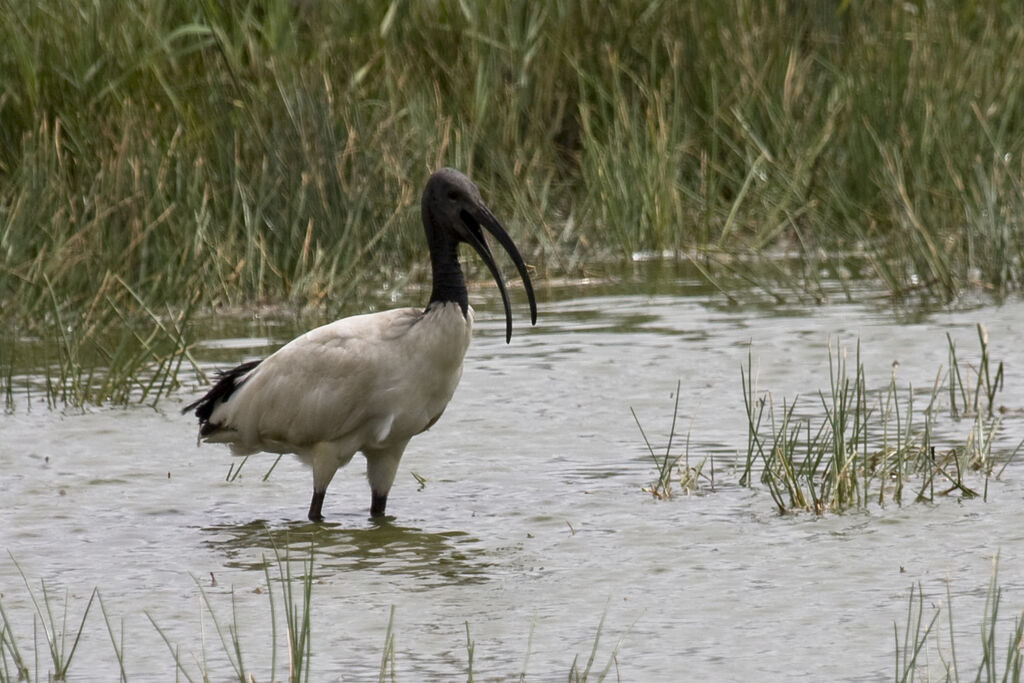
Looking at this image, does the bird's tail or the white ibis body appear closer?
the white ibis body

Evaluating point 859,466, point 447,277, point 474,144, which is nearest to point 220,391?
point 447,277

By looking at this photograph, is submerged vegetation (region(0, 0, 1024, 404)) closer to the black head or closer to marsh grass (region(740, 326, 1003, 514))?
the black head

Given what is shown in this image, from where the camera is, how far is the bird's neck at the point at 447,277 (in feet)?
19.6

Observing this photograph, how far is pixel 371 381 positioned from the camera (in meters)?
5.85

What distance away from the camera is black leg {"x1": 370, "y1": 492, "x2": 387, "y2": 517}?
6.02 meters

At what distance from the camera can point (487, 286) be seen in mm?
10578

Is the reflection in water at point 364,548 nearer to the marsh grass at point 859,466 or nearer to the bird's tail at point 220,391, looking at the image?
the bird's tail at point 220,391

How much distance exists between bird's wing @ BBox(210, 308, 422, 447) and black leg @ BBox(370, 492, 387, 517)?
8.8 inches

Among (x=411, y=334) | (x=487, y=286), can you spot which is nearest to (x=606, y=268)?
(x=487, y=286)

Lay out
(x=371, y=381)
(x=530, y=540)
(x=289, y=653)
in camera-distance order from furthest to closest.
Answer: (x=371, y=381) < (x=530, y=540) < (x=289, y=653)

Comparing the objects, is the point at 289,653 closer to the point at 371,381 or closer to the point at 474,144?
the point at 371,381

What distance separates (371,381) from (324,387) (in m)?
0.18

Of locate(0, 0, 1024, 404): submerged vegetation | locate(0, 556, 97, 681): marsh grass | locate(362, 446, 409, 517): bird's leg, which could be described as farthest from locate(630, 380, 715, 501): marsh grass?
locate(0, 0, 1024, 404): submerged vegetation

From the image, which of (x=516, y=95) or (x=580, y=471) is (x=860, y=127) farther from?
(x=580, y=471)
